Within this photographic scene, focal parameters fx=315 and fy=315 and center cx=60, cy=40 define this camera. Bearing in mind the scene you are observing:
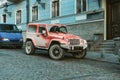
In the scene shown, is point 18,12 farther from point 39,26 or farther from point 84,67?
point 84,67

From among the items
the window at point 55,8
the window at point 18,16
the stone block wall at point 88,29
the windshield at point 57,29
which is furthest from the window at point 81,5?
the window at point 18,16

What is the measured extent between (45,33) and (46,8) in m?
11.5

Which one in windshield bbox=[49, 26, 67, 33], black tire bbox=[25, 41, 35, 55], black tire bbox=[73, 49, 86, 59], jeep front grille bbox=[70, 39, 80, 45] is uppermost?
windshield bbox=[49, 26, 67, 33]

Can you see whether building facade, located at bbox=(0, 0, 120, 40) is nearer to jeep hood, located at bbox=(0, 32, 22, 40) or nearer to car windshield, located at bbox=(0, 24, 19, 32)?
car windshield, located at bbox=(0, 24, 19, 32)

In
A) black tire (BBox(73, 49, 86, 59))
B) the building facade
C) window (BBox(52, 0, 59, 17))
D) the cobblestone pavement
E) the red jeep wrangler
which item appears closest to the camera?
the cobblestone pavement

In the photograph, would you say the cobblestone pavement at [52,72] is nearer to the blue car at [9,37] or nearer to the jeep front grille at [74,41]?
the jeep front grille at [74,41]

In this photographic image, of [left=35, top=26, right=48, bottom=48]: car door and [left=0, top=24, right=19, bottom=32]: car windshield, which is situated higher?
[left=0, top=24, right=19, bottom=32]: car windshield

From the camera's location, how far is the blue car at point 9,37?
2170 centimetres

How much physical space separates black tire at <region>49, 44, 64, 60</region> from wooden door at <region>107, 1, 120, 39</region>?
647 cm

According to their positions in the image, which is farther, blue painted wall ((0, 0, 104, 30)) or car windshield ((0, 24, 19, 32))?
car windshield ((0, 24, 19, 32))

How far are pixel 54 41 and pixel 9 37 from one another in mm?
6865

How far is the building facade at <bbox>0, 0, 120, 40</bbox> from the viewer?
68.7 feet

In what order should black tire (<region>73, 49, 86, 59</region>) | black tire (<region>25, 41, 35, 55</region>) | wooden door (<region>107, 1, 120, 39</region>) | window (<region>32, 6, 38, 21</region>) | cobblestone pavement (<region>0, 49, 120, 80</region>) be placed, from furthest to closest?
window (<region>32, 6, 38, 21</region>) → wooden door (<region>107, 1, 120, 39</region>) → black tire (<region>25, 41, 35, 55</region>) → black tire (<region>73, 49, 86, 59</region>) → cobblestone pavement (<region>0, 49, 120, 80</region>)

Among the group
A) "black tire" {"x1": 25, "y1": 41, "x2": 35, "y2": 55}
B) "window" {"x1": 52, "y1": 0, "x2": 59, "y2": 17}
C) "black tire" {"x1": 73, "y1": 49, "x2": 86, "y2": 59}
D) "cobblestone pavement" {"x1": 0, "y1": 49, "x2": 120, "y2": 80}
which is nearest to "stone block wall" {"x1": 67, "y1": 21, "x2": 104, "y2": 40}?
"window" {"x1": 52, "y1": 0, "x2": 59, "y2": 17}
